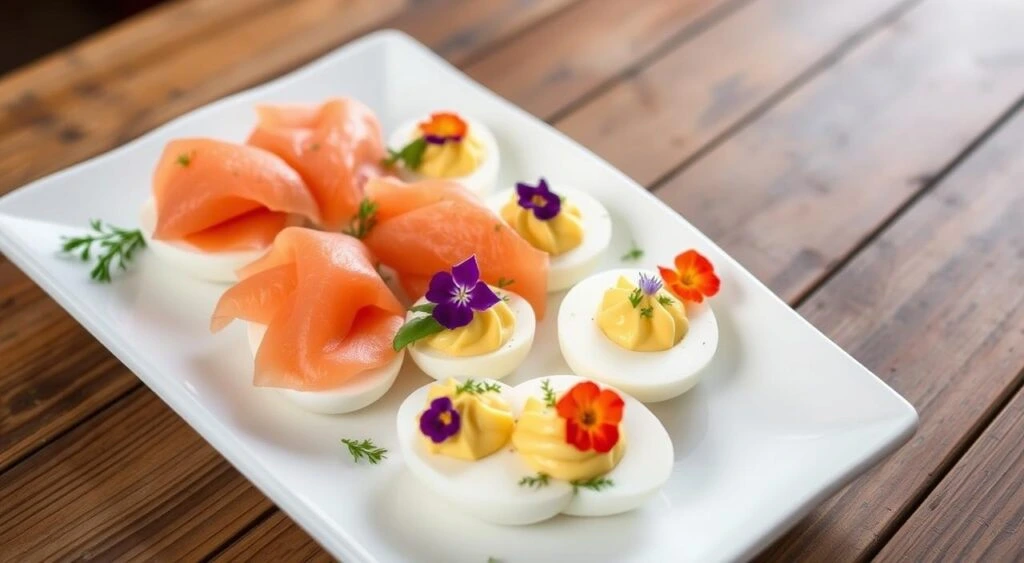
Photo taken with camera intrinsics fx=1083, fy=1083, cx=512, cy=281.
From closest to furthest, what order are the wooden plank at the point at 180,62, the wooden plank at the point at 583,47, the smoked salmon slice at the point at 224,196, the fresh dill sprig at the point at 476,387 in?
the fresh dill sprig at the point at 476,387 < the smoked salmon slice at the point at 224,196 < the wooden plank at the point at 180,62 < the wooden plank at the point at 583,47

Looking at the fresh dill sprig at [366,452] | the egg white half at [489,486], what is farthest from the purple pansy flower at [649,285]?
the fresh dill sprig at [366,452]

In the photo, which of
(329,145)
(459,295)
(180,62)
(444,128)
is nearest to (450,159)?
(444,128)

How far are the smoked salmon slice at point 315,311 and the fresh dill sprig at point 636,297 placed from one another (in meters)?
0.50

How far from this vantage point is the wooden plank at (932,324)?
7.15 ft

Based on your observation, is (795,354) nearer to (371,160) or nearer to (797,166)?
(797,166)

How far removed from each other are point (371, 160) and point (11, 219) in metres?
0.88

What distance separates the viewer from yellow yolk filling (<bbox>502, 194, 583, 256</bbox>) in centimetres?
253

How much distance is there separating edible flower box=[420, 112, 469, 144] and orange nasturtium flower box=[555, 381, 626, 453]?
3.30ft

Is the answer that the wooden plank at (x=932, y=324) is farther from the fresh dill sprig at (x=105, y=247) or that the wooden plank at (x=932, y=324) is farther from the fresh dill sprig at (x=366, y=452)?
the fresh dill sprig at (x=105, y=247)

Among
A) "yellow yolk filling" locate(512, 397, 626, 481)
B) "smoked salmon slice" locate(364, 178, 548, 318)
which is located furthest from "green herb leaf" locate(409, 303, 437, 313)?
"yellow yolk filling" locate(512, 397, 626, 481)

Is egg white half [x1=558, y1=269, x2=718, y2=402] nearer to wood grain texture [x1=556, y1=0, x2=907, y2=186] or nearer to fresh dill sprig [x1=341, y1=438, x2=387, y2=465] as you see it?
fresh dill sprig [x1=341, y1=438, x2=387, y2=465]

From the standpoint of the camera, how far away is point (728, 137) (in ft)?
10.6

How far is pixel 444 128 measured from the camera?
2.83 meters

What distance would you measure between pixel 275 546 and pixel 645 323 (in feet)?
2.85
